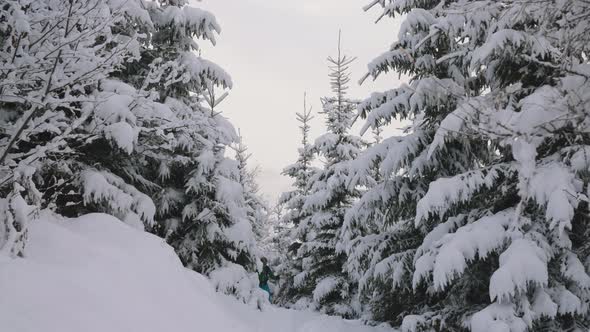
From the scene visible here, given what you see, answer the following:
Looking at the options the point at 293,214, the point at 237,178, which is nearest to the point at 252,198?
the point at 293,214

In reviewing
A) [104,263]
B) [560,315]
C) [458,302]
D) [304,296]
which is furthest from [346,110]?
[104,263]

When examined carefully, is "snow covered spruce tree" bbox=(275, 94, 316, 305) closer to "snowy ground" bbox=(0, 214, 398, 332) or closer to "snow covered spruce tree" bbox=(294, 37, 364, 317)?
"snow covered spruce tree" bbox=(294, 37, 364, 317)

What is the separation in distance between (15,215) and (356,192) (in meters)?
14.5

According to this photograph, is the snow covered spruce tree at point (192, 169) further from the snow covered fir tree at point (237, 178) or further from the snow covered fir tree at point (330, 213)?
the snow covered fir tree at point (330, 213)

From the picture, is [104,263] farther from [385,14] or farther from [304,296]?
[304,296]

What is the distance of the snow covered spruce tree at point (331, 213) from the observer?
54.7 ft

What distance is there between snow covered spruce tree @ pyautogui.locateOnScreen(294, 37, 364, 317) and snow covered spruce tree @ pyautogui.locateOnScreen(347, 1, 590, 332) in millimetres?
6704

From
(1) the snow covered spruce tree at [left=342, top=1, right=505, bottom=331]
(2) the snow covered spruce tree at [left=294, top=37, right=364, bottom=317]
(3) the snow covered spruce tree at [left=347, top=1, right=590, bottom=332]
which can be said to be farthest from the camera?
(2) the snow covered spruce tree at [left=294, top=37, right=364, bottom=317]

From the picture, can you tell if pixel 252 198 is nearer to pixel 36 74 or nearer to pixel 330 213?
pixel 330 213

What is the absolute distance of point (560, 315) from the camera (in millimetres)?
5598

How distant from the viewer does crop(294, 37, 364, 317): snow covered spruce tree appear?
16.7 metres

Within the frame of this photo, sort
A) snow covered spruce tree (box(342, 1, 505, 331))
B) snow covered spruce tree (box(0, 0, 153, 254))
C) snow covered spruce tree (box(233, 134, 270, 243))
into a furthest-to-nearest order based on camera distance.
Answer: snow covered spruce tree (box(233, 134, 270, 243)) < snow covered spruce tree (box(342, 1, 505, 331)) < snow covered spruce tree (box(0, 0, 153, 254))

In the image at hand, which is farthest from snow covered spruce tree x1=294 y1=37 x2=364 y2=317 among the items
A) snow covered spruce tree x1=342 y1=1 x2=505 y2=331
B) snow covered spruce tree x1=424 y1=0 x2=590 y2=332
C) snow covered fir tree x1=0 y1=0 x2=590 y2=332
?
snow covered spruce tree x1=424 y1=0 x2=590 y2=332

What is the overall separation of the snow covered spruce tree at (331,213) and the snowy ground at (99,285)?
1044 cm
